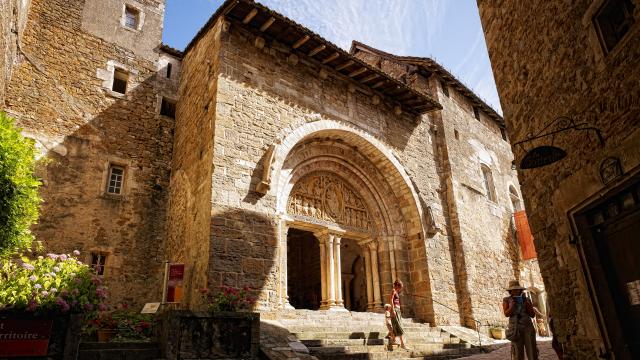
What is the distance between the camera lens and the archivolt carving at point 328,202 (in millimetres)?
10258

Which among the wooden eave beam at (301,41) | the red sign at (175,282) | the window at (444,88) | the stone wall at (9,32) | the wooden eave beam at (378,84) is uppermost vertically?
the window at (444,88)

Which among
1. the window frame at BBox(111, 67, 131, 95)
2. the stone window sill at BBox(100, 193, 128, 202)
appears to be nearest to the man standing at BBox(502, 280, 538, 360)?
the stone window sill at BBox(100, 193, 128, 202)

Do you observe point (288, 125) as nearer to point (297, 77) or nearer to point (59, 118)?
point (297, 77)

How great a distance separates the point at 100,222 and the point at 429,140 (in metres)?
9.78

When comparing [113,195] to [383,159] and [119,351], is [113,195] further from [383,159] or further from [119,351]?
[383,159]

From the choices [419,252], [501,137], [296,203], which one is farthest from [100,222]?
[501,137]

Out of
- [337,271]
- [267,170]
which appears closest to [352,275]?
[337,271]

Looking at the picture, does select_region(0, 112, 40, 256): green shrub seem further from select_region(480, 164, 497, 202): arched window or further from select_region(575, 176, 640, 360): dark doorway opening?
select_region(480, 164, 497, 202): arched window

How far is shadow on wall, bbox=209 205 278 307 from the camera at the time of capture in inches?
297

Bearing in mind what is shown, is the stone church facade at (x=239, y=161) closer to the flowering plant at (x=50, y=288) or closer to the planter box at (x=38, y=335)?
the flowering plant at (x=50, y=288)

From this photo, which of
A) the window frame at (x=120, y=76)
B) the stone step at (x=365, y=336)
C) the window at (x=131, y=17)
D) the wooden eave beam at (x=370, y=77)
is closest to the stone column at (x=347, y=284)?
the stone step at (x=365, y=336)

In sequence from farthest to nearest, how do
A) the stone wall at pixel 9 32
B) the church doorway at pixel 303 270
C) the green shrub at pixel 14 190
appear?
the church doorway at pixel 303 270 → the stone wall at pixel 9 32 → the green shrub at pixel 14 190

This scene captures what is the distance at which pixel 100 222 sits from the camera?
9.73 m

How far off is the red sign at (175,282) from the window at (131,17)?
7.80 meters
